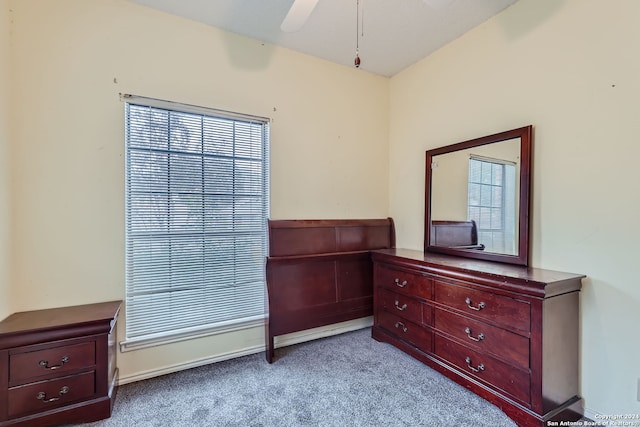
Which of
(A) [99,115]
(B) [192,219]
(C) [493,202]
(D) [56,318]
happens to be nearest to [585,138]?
(C) [493,202]

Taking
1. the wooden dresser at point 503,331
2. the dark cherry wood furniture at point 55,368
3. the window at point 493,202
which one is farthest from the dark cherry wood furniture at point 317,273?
the dark cherry wood furniture at point 55,368

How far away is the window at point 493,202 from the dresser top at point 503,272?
18 cm

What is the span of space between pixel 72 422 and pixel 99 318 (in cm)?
60

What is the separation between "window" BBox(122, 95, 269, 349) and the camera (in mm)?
2199

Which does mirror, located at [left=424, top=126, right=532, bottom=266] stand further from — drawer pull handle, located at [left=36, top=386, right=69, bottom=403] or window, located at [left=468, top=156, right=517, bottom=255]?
drawer pull handle, located at [left=36, top=386, right=69, bottom=403]

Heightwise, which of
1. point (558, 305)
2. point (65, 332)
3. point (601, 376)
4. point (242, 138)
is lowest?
point (601, 376)

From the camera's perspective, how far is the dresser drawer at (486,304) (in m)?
1.68

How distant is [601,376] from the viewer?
1708 millimetres

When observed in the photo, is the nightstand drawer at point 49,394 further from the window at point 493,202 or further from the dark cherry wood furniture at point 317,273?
the window at point 493,202

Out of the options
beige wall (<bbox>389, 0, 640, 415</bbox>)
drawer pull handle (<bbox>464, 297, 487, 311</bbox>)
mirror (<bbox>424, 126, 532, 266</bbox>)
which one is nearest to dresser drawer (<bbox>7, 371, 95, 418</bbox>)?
drawer pull handle (<bbox>464, 297, 487, 311</bbox>)

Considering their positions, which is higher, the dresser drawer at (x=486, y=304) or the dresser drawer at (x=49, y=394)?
the dresser drawer at (x=486, y=304)

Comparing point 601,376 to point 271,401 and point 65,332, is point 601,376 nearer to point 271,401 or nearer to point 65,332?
point 271,401

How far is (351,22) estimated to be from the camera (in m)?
2.35

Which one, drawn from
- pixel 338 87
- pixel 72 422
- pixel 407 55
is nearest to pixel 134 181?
pixel 72 422
